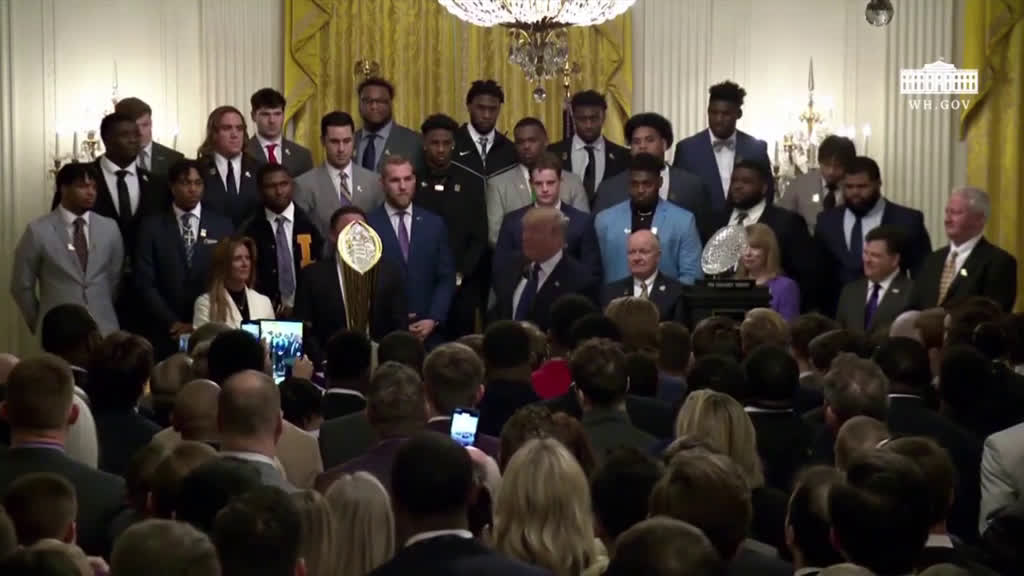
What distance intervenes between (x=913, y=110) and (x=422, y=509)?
1096 cm

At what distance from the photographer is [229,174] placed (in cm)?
1206

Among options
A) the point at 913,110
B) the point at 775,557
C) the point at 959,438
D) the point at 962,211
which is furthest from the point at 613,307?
the point at 913,110

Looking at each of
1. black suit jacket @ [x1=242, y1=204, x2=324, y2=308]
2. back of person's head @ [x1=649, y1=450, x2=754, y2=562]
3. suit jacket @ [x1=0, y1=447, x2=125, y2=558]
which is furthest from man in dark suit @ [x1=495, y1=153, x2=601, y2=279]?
back of person's head @ [x1=649, y1=450, x2=754, y2=562]

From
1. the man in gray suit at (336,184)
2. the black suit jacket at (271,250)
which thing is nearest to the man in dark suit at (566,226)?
the man in gray suit at (336,184)

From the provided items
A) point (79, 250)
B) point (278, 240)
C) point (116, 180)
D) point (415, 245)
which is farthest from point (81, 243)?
point (415, 245)

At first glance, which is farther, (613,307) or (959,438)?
(613,307)

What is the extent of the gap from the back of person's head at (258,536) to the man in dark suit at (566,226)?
25.1 feet

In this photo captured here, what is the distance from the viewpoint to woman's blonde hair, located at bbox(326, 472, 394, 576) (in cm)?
489

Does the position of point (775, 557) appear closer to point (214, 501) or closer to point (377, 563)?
point (377, 563)

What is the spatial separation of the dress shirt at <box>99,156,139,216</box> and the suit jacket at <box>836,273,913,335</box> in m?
4.42

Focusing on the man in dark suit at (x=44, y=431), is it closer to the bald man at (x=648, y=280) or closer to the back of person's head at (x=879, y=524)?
the back of person's head at (x=879, y=524)

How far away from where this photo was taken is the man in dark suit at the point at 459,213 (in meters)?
12.3

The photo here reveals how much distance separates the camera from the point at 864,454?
488 centimetres

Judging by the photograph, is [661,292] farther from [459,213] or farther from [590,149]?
[590,149]
